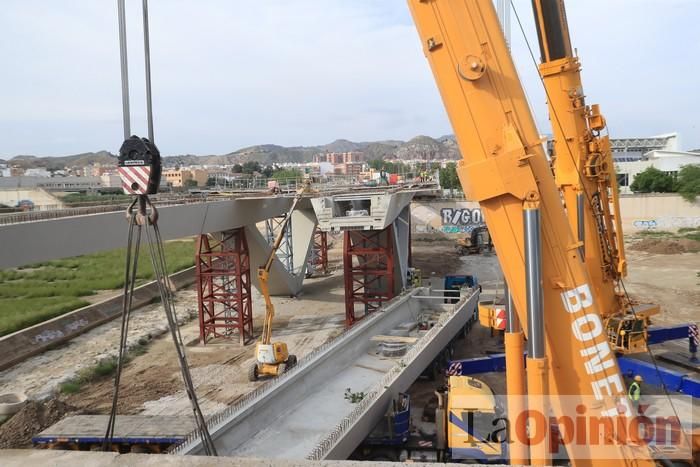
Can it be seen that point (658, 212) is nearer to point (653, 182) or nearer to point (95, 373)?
point (653, 182)

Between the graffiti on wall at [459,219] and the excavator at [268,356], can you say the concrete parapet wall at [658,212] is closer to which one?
the graffiti on wall at [459,219]

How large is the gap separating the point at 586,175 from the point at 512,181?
25.7ft

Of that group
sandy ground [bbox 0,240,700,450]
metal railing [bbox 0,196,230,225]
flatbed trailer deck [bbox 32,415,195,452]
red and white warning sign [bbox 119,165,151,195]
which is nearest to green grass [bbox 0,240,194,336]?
sandy ground [bbox 0,240,700,450]

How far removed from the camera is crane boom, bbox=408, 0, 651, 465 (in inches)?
208

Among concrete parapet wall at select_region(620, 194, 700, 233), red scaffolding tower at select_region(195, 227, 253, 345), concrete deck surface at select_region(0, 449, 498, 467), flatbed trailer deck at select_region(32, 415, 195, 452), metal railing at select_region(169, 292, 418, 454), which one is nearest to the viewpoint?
concrete deck surface at select_region(0, 449, 498, 467)

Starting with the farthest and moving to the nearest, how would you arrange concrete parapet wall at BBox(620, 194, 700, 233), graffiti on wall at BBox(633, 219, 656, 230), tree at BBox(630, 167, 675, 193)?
1. tree at BBox(630, 167, 675, 193)
2. graffiti on wall at BBox(633, 219, 656, 230)
3. concrete parapet wall at BBox(620, 194, 700, 233)

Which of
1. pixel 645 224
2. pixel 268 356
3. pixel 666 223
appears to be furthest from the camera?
pixel 645 224

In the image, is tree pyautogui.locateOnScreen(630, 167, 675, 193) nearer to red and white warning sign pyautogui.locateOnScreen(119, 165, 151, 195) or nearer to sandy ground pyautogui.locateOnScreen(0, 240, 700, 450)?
sandy ground pyautogui.locateOnScreen(0, 240, 700, 450)

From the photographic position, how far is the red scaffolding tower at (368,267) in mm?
22156

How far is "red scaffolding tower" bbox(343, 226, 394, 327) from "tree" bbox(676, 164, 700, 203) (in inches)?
1645

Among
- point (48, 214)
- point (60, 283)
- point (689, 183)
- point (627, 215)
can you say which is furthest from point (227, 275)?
point (689, 183)

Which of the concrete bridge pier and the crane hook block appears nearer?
the crane hook block

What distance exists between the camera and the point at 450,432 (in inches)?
377

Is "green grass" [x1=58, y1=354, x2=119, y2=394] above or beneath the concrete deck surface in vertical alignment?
beneath
